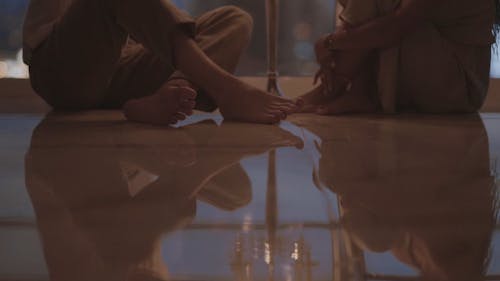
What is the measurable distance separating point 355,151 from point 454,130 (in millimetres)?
395

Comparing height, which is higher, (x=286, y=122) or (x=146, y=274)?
(x=146, y=274)

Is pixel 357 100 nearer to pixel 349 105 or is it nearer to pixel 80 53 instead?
pixel 349 105

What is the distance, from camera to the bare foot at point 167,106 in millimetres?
1375

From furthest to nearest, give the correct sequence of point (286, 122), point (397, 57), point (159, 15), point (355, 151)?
point (397, 57), point (286, 122), point (159, 15), point (355, 151)

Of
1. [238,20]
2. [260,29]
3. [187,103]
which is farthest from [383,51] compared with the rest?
[260,29]

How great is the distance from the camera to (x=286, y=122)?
61.5 inches

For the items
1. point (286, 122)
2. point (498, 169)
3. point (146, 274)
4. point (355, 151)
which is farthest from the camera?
point (286, 122)

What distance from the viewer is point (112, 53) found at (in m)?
1.57

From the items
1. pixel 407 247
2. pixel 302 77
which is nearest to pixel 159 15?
pixel 407 247

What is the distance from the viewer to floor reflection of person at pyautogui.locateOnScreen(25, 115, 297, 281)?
1.83ft

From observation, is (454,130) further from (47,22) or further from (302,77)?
(302,77)

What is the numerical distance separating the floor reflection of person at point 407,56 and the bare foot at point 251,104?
302 millimetres

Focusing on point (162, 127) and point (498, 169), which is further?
point (162, 127)

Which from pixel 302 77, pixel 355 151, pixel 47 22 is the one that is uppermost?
pixel 47 22
